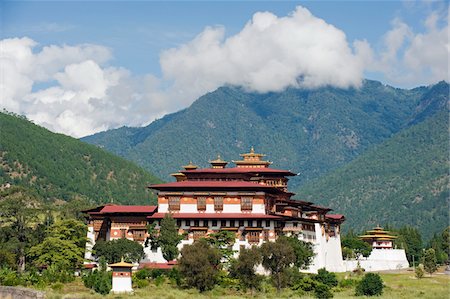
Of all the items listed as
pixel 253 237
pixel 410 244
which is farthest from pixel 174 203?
pixel 410 244

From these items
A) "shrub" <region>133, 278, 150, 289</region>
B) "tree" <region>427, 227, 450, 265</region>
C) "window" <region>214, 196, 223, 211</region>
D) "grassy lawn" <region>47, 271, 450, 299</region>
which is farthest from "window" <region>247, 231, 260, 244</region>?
"tree" <region>427, 227, 450, 265</region>

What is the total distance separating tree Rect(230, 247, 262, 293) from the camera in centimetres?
8225

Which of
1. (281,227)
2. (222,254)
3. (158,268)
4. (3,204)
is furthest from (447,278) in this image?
(3,204)

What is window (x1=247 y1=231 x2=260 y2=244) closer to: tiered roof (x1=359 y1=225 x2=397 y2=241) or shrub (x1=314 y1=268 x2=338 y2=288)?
shrub (x1=314 y1=268 x2=338 y2=288)

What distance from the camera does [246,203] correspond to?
102188mm

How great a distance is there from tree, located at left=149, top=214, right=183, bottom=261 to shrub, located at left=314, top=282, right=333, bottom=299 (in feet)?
71.7

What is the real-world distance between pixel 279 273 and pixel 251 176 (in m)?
31.3

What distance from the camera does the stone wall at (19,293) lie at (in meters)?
66.8

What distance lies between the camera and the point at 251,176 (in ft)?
376

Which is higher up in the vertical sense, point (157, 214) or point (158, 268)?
point (157, 214)

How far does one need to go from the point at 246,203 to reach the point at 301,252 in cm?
977

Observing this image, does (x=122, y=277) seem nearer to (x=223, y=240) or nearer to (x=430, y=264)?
(x=223, y=240)

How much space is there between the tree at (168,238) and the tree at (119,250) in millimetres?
2979

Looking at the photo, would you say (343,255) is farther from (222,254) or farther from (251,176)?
(222,254)
